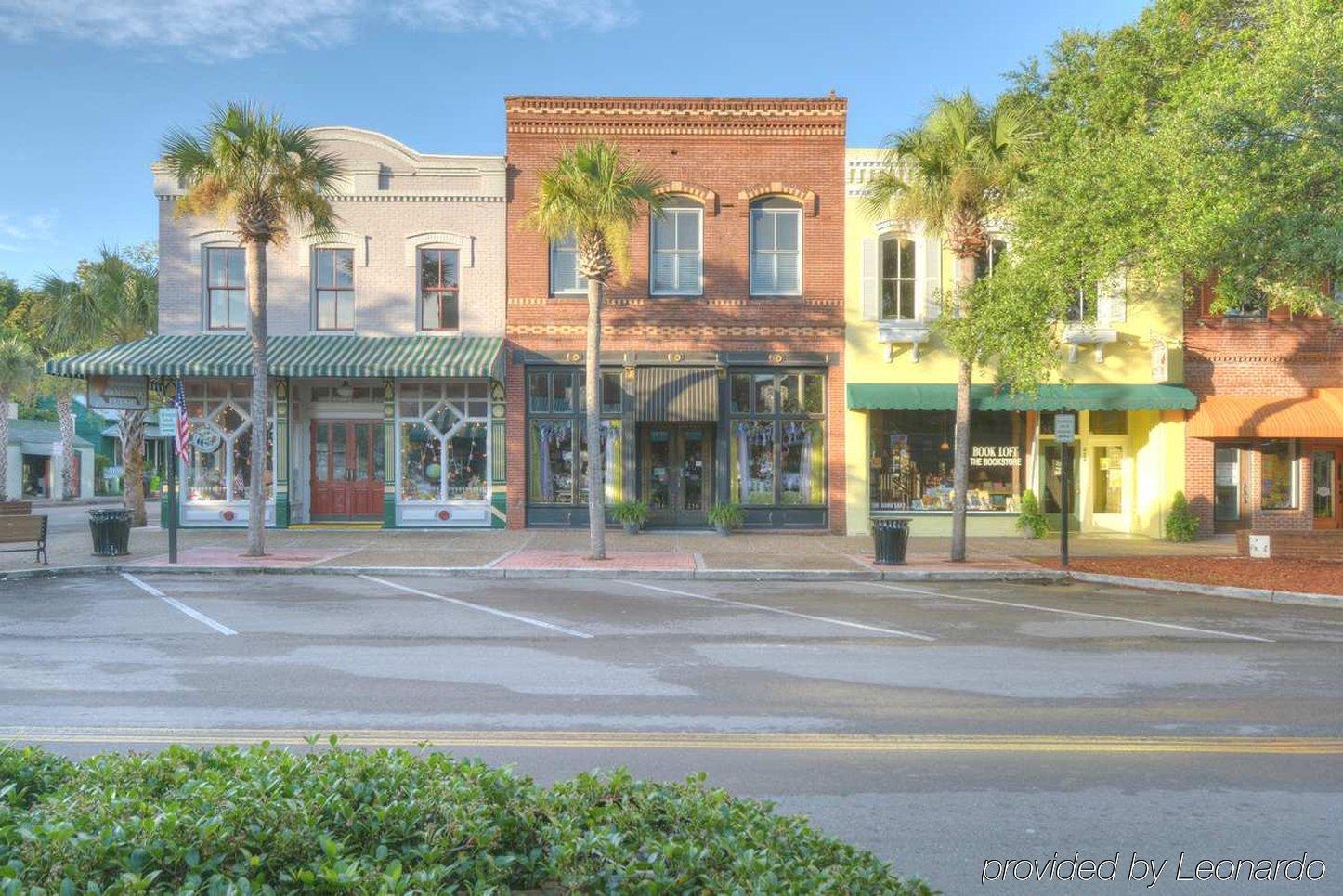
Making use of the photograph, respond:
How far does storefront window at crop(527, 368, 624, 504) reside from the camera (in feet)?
74.8

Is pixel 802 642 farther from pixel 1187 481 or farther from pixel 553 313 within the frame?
pixel 1187 481

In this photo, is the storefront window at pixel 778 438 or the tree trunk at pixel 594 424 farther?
the storefront window at pixel 778 438

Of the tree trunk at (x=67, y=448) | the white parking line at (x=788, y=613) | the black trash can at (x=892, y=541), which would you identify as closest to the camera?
the white parking line at (x=788, y=613)

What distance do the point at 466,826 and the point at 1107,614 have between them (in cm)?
1157

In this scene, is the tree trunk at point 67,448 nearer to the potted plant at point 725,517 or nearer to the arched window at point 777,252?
the potted plant at point 725,517

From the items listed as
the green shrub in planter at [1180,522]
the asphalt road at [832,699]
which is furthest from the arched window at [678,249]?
the green shrub in planter at [1180,522]

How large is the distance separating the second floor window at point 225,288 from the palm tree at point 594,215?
9493mm

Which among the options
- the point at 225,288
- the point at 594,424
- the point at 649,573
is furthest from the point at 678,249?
the point at 225,288

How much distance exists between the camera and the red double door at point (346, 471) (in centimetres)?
2372

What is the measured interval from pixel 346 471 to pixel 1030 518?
16.6m

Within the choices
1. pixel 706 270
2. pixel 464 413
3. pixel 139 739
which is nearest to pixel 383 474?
pixel 464 413

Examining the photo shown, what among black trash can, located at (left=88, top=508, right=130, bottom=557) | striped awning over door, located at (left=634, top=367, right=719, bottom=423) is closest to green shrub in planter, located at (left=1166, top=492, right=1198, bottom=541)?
striped awning over door, located at (left=634, top=367, right=719, bottom=423)

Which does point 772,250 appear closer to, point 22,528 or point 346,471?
point 346,471

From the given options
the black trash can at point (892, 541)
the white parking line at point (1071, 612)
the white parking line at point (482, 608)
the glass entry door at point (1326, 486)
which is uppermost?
the glass entry door at point (1326, 486)
